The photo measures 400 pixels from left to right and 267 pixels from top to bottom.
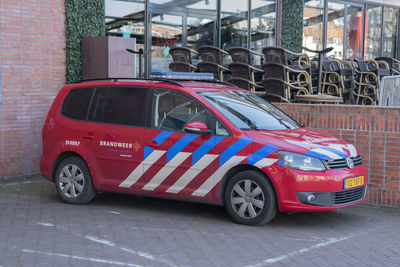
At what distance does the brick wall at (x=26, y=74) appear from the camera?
9977mm

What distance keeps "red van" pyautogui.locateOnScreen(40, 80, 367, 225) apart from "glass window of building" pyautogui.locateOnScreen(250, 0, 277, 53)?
9.47m

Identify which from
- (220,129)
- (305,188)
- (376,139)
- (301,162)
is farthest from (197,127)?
(376,139)

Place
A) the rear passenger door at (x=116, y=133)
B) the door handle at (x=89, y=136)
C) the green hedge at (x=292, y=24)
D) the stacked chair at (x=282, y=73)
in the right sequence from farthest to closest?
the green hedge at (x=292, y=24) < the stacked chair at (x=282, y=73) < the door handle at (x=89, y=136) < the rear passenger door at (x=116, y=133)

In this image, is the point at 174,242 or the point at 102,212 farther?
the point at 102,212

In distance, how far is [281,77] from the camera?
1147 cm

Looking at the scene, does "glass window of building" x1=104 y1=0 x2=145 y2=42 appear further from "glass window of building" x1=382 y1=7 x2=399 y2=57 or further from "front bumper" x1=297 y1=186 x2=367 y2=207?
"glass window of building" x1=382 y1=7 x2=399 y2=57

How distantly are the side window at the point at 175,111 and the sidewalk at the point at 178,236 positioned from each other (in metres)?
1.13

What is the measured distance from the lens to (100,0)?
11641 mm

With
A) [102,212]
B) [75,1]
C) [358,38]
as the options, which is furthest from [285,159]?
[358,38]

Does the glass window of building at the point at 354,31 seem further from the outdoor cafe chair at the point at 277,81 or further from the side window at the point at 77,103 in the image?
the side window at the point at 77,103

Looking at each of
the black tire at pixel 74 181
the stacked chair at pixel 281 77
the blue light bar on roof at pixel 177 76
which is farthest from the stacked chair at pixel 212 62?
the black tire at pixel 74 181

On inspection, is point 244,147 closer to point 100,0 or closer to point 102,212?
point 102,212

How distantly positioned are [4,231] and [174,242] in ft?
6.32

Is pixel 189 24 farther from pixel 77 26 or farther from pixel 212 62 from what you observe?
pixel 77 26
